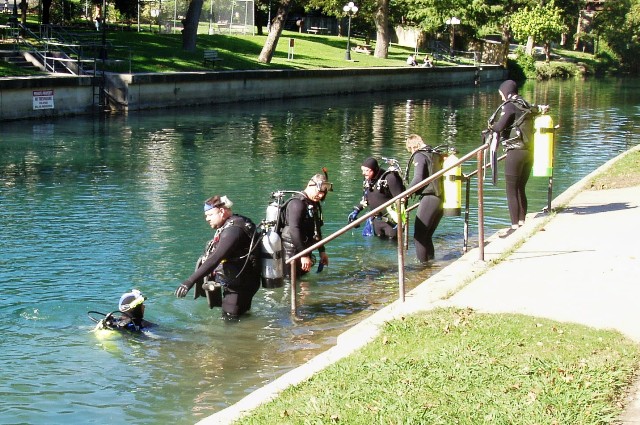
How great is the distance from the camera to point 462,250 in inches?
592

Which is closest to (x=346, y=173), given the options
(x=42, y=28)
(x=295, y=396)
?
(x=295, y=396)

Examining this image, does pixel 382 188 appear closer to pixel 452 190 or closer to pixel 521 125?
pixel 452 190

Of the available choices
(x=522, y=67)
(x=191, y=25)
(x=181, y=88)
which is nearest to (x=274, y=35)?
(x=191, y=25)

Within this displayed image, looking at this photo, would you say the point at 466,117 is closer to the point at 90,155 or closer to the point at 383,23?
the point at 90,155

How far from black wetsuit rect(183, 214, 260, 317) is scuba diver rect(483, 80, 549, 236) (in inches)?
160

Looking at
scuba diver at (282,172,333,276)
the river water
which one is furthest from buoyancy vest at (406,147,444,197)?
scuba diver at (282,172,333,276)

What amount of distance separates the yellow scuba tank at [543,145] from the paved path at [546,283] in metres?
0.70

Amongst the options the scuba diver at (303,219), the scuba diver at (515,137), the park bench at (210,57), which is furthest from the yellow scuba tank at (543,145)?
the park bench at (210,57)

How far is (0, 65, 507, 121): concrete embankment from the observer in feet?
107

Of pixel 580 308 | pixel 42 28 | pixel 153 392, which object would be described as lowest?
pixel 153 392

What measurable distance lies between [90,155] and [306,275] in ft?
43.4

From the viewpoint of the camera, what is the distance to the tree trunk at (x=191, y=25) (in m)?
46.5

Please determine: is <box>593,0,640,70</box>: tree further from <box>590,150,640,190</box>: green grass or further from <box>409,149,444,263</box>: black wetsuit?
<box>409,149,444,263</box>: black wetsuit

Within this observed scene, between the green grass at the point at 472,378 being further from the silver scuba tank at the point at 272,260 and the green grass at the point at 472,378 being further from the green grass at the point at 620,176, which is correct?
the green grass at the point at 620,176
